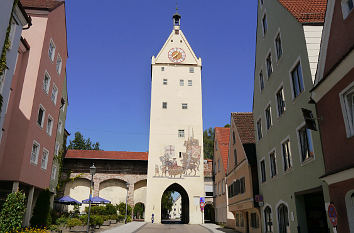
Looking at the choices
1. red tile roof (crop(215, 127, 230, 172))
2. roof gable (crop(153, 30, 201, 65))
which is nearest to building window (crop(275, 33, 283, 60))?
red tile roof (crop(215, 127, 230, 172))

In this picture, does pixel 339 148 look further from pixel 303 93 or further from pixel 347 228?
pixel 303 93

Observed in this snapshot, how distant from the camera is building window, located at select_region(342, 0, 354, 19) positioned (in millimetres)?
9281

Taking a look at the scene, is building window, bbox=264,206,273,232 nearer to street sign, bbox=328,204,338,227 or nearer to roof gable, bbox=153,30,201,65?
street sign, bbox=328,204,338,227

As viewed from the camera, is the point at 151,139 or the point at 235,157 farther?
the point at 151,139

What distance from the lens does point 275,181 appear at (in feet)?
52.8

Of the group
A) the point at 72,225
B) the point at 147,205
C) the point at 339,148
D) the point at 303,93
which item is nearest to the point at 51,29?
the point at 72,225

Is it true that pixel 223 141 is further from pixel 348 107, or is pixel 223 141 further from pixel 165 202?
pixel 165 202

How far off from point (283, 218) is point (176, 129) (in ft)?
92.1

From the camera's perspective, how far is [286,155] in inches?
580

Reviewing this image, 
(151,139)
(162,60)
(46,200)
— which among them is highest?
(162,60)

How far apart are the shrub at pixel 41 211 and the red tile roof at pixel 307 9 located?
822 inches

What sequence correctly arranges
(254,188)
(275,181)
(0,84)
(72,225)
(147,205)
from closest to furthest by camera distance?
(0,84)
(275,181)
(254,188)
(72,225)
(147,205)

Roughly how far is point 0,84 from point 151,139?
28.7m

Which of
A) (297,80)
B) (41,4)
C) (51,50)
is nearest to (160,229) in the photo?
(51,50)
